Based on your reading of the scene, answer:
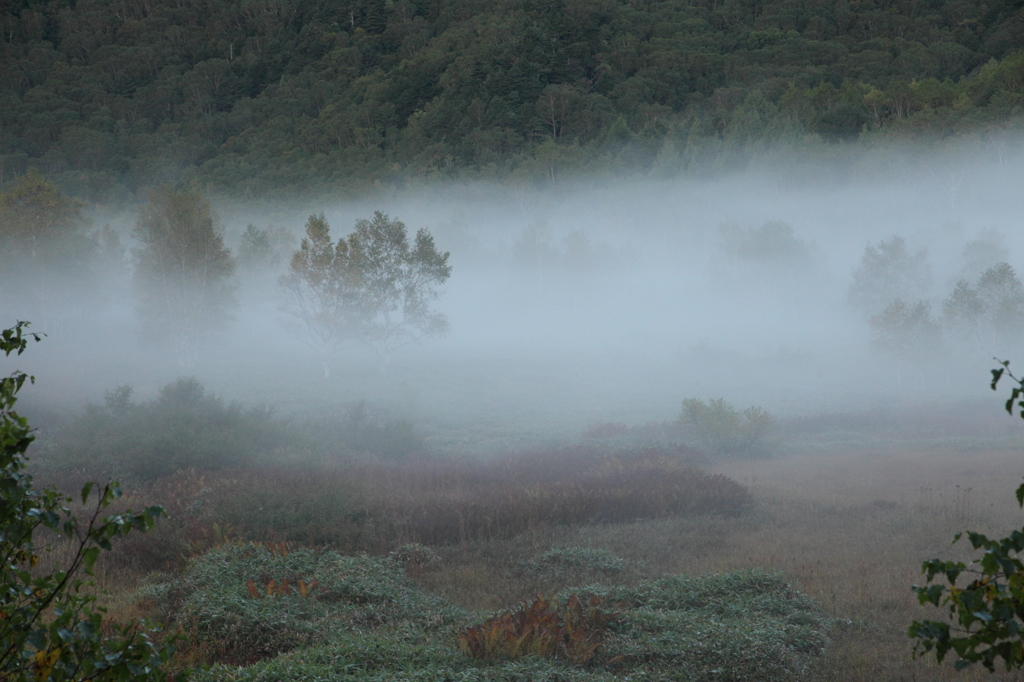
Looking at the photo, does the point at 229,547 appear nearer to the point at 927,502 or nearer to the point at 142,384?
the point at 927,502

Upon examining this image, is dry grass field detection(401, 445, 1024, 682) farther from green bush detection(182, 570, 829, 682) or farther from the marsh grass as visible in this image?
the marsh grass

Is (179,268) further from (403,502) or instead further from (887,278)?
(887,278)

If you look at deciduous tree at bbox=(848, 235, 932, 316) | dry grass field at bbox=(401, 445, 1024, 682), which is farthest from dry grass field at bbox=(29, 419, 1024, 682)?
deciduous tree at bbox=(848, 235, 932, 316)

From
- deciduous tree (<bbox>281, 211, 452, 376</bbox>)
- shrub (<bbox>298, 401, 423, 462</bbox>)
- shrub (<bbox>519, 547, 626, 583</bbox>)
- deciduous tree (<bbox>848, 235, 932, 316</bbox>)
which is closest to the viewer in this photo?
shrub (<bbox>519, 547, 626, 583</bbox>)

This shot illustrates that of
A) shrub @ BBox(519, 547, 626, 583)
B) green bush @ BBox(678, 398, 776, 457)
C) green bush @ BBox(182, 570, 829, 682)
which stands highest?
green bush @ BBox(678, 398, 776, 457)

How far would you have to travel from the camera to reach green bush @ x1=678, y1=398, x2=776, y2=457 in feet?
74.3

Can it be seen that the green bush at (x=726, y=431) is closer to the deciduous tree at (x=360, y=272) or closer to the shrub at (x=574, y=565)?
the shrub at (x=574, y=565)

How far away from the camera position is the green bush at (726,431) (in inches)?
892

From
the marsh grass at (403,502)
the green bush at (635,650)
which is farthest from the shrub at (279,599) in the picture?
the marsh grass at (403,502)

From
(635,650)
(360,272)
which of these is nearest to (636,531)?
(635,650)

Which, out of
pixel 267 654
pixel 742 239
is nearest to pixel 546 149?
pixel 742 239

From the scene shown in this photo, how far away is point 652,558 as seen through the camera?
33.7 ft

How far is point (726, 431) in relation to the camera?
2322cm

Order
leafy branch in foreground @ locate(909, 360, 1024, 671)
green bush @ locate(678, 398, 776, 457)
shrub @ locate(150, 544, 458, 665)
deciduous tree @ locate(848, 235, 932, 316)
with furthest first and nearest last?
deciduous tree @ locate(848, 235, 932, 316) < green bush @ locate(678, 398, 776, 457) < shrub @ locate(150, 544, 458, 665) < leafy branch in foreground @ locate(909, 360, 1024, 671)
